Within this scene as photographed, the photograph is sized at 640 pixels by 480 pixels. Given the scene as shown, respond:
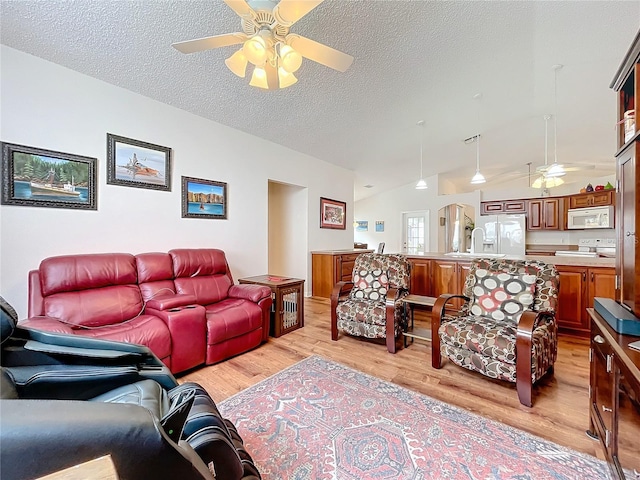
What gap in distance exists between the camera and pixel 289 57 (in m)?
1.71

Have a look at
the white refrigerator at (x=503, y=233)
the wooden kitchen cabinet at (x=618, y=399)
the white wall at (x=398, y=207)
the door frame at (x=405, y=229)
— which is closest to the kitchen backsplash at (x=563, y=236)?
the white refrigerator at (x=503, y=233)

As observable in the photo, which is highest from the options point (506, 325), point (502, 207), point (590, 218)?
point (502, 207)

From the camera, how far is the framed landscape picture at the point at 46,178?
2127 millimetres

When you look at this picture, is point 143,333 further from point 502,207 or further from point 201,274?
point 502,207

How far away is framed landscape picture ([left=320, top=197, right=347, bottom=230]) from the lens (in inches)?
215

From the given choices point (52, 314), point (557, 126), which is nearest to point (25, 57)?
point (52, 314)

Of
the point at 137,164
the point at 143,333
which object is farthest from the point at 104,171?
the point at 143,333

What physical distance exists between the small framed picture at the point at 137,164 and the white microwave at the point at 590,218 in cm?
767

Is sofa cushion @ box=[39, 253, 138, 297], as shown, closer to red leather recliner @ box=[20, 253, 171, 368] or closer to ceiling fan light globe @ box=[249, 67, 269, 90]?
red leather recliner @ box=[20, 253, 171, 368]

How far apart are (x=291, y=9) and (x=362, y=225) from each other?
7712 mm

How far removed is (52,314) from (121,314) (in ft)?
1.38

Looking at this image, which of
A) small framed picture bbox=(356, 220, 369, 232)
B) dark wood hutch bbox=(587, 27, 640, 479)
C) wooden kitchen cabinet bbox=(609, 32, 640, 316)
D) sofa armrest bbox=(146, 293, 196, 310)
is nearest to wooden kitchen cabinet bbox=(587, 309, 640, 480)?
dark wood hutch bbox=(587, 27, 640, 479)

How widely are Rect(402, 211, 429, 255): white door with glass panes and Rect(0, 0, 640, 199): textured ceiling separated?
3.15 m

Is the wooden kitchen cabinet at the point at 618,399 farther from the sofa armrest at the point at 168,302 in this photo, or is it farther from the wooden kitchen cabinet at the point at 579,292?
the sofa armrest at the point at 168,302
